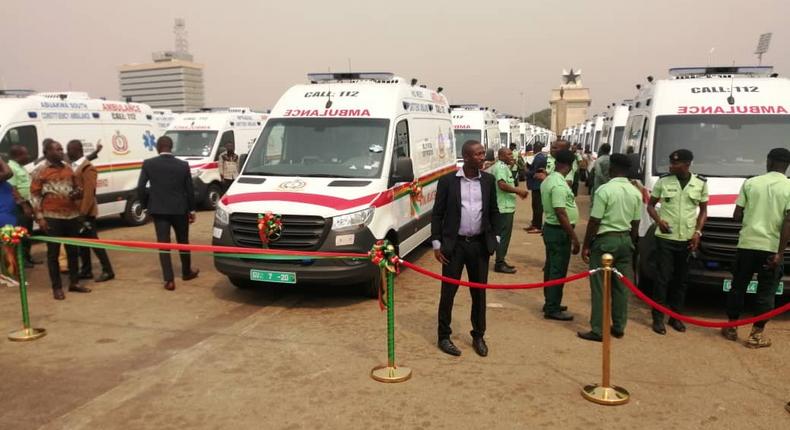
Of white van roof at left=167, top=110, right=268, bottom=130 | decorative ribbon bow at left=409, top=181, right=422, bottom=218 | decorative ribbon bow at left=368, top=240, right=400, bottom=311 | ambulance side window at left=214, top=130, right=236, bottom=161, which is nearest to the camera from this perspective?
decorative ribbon bow at left=368, top=240, right=400, bottom=311

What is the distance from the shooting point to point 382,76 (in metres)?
8.80

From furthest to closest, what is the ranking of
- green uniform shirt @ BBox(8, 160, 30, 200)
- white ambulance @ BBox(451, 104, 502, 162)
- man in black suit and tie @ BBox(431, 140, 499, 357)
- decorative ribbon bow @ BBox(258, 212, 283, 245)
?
white ambulance @ BBox(451, 104, 502, 162) → green uniform shirt @ BBox(8, 160, 30, 200) → decorative ribbon bow @ BBox(258, 212, 283, 245) → man in black suit and tie @ BBox(431, 140, 499, 357)

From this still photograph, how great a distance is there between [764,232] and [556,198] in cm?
185

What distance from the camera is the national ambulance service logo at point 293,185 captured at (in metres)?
6.82

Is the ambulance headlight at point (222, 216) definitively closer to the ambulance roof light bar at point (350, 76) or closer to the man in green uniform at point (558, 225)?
the ambulance roof light bar at point (350, 76)

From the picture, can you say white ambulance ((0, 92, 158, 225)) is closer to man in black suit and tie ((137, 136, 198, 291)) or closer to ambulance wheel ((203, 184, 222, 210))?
ambulance wheel ((203, 184, 222, 210))

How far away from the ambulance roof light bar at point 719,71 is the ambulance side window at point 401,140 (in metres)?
3.98

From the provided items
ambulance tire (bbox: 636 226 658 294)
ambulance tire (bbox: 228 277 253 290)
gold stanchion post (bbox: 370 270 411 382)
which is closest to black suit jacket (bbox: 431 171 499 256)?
gold stanchion post (bbox: 370 270 411 382)

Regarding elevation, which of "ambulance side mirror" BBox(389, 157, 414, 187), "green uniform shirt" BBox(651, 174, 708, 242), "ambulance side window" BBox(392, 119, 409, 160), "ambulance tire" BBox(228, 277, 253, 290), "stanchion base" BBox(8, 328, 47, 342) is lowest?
"stanchion base" BBox(8, 328, 47, 342)

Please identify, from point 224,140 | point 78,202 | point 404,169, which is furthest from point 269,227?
point 224,140

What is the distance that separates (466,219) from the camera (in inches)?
198

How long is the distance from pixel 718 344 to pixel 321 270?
4017mm

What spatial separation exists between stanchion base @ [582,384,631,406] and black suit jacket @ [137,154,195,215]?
17.7ft

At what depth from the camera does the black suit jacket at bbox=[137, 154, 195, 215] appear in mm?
7320
